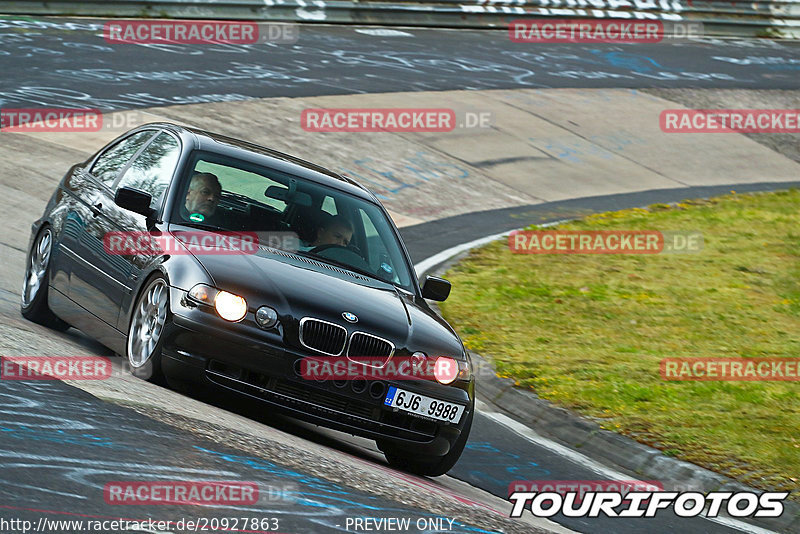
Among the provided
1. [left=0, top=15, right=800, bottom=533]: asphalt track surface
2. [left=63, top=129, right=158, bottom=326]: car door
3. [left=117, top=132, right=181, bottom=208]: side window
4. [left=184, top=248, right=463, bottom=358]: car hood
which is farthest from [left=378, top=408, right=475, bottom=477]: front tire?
[left=117, top=132, right=181, bottom=208]: side window

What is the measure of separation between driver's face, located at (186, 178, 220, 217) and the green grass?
3112 mm

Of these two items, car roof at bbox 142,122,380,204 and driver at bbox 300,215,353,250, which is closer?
driver at bbox 300,215,353,250

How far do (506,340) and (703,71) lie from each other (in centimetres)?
1915

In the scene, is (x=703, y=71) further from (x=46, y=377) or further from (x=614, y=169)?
(x=46, y=377)

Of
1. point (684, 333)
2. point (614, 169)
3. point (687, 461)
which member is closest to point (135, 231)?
point (687, 461)

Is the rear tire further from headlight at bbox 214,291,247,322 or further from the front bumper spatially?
headlight at bbox 214,291,247,322

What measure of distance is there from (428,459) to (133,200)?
2.32 meters

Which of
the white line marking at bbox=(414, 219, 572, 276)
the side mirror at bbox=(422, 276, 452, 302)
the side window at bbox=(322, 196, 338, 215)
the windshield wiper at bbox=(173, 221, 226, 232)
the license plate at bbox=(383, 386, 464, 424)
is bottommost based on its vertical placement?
the white line marking at bbox=(414, 219, 572, 276)

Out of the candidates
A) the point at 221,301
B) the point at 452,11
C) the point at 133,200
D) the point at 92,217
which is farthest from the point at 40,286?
the point at 452,11

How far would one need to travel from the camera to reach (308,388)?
257 inches

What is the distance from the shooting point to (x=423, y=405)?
22.3 feet

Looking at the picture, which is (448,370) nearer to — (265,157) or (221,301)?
(221,301)

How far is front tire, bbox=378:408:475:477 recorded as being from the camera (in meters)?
7.03

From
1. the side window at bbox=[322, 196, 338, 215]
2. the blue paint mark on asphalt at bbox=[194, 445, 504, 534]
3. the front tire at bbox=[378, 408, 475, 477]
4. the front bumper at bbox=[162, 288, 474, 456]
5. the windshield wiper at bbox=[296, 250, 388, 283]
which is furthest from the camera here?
the side window at bbox=[322, 196, 338, 215]
